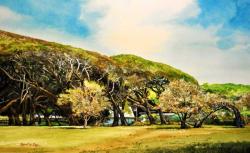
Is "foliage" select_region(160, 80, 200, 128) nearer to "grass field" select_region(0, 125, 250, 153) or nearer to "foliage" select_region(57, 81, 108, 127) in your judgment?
"foliage" select_region(57, 81, 108, 127)

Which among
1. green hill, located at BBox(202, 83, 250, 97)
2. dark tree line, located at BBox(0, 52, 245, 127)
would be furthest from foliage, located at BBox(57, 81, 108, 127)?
green hill, located at BBox(202, 83, 250, 97)

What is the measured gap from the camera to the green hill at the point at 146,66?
73.9 meters

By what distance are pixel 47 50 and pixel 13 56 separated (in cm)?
492

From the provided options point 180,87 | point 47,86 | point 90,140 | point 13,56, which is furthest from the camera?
point 47,86

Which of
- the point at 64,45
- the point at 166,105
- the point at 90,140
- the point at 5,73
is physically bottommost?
the point at 90,140

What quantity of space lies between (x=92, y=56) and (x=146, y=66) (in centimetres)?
1221

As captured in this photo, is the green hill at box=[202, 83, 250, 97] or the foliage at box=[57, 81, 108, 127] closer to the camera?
the foliage at box=[57, 81, 108, 127]

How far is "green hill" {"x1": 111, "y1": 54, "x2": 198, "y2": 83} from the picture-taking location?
2908 inches

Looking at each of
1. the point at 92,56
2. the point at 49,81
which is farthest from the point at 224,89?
the point at 49,81

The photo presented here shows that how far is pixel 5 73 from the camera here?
64562 mm

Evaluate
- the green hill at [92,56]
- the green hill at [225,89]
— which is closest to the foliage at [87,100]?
the green hill at [92,56]

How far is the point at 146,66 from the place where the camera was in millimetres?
77250

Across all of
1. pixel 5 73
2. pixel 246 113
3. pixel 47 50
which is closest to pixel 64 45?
pixel 47 50

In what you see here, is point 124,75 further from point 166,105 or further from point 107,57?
point 166,105
